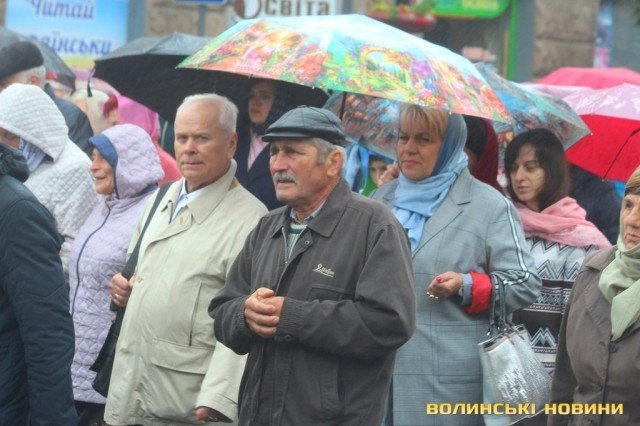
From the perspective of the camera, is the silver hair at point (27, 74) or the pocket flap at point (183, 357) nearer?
the pocket flap at point (183, 357)

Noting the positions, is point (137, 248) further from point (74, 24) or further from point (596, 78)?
point (74, 24)

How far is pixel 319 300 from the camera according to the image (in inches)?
180

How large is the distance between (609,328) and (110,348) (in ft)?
7.34

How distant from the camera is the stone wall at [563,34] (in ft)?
50.5

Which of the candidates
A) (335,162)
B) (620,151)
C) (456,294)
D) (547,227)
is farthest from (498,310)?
(620,151)

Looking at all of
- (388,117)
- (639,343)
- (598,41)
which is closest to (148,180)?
(388,117)

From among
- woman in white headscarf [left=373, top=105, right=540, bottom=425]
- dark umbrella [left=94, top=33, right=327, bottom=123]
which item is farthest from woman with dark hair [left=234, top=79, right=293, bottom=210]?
woman in white headscarf [left=373, top=105, right=540, bottom=425]

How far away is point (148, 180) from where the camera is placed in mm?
6527

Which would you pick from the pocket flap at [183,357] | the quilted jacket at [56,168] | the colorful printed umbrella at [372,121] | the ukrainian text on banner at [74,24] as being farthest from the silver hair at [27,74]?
the ukrainian text on banner at [74,24]

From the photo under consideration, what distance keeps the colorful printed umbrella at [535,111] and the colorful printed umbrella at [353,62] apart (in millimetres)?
1049

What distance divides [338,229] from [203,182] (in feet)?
3.96

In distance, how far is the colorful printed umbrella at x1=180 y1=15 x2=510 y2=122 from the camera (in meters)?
5.19

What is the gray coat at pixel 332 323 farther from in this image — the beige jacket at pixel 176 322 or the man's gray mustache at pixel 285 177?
the beige jacket at pixel 176 322

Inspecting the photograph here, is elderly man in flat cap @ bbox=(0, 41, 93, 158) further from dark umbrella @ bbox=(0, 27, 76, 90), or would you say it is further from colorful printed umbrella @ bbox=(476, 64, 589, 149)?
colorful printed umbrella @ bbox=(476, 64, 589, 149)
